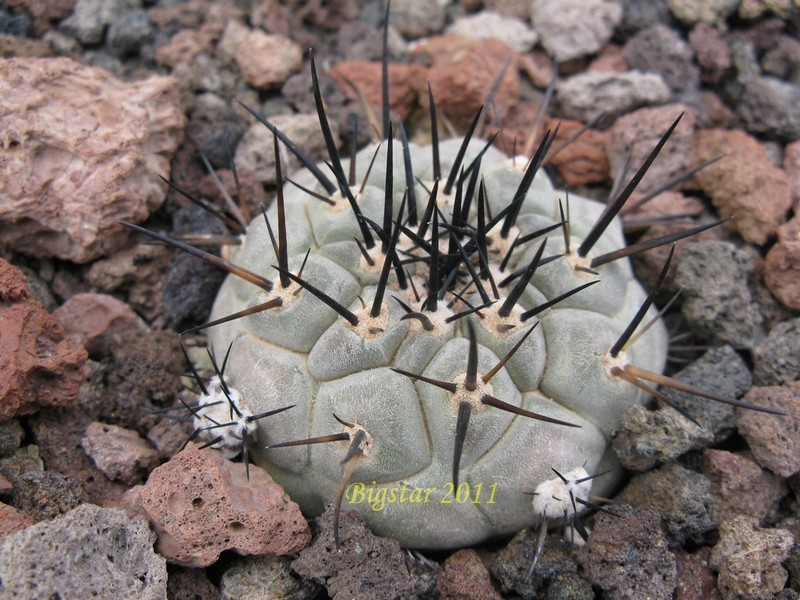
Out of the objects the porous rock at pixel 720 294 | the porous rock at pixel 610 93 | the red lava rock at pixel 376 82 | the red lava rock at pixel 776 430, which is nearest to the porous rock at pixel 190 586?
the red lava rock at pixel 776 430

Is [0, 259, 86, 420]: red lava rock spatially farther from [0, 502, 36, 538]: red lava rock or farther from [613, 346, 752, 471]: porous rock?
[613, 346, 752, 471]: porous rock

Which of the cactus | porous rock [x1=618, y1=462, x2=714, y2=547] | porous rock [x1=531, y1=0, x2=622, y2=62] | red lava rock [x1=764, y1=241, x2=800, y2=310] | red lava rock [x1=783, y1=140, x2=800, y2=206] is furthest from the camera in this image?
porous rock [x1=531, y1=0, x2=622, y2=62]

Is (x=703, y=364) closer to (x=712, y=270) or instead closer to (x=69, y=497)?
(x=712, y=270)

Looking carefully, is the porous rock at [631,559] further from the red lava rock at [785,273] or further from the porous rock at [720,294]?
the red lava rock at [785,273]

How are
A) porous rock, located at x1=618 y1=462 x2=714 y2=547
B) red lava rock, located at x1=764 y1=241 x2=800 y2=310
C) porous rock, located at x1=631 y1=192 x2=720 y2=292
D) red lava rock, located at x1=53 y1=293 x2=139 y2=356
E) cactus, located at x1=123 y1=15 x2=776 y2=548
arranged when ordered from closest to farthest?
cactus, located at x1=123 y1=15 x2=776 y2=548 < porous rock, located at x1=618 y1=462 x2=714 y2=547 < red lava rock, located at x1=53 y1=293 x2=139 y2=356 < red lava rock, located at x1=764 y1=241 x2=800 y2=310 < porous rock, located at x1=631 y1=192 x2=720 y2=292

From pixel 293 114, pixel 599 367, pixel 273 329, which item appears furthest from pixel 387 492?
pixel 293 114

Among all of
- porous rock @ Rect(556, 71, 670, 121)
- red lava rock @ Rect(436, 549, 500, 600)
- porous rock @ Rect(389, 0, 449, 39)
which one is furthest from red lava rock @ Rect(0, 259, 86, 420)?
porous rock @ Rect(556, 71, 670, 121)

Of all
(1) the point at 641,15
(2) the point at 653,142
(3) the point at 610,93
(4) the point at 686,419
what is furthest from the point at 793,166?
(4) the point at 686,419
